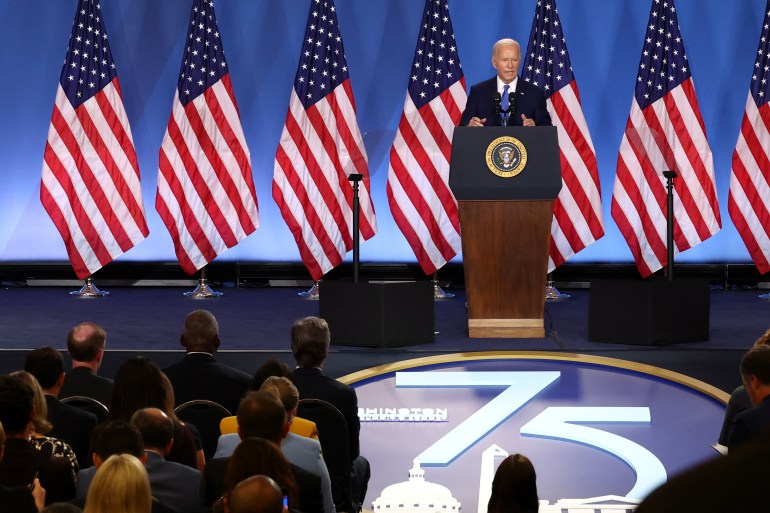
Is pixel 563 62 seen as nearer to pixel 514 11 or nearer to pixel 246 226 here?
pixel 514 11

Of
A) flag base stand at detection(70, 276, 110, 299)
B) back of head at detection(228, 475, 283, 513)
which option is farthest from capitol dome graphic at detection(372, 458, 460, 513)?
flag base stand at detection(70, 276, 110, 299)

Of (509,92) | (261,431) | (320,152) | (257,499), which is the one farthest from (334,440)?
(320,152)

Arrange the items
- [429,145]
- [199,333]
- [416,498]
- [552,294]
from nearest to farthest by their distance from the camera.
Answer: [199,333] → [416,498] → [552,294] → [429,145]

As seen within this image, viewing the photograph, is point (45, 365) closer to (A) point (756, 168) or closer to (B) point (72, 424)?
(B) point (72, 424)

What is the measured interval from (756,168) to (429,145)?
2.89 meters

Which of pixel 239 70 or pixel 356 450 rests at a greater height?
pixel 239 70

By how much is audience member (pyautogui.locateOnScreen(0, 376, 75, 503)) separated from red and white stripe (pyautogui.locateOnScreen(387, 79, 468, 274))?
22.0 feet

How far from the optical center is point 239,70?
1059 cm

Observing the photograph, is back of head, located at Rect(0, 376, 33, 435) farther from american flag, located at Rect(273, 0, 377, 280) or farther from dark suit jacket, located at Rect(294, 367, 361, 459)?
american flag, located at Rect(273, 0, 377, 280)

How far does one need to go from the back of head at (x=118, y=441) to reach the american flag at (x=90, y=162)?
7.10m

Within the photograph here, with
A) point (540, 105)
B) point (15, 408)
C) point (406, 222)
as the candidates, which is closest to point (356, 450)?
point (15, 408)

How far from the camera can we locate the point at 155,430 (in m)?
3.10

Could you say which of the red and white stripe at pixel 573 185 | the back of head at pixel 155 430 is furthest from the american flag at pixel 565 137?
the back of head at pixel 155 430

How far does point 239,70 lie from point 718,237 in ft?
16.1
